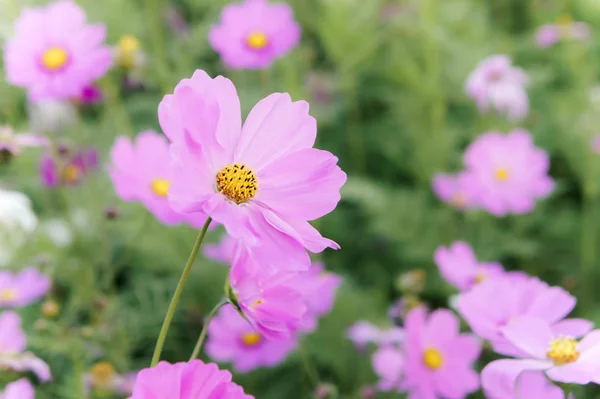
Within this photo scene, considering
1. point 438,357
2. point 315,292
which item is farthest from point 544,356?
point 315,292

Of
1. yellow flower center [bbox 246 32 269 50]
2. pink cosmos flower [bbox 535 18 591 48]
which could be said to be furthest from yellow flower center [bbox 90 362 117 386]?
pink cosmos flower [bbox 535 18 591 48]

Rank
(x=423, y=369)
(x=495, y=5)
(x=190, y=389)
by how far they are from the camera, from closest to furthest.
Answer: (x=190, y=389) < (x=423, y=369) < (x=495, y=5)

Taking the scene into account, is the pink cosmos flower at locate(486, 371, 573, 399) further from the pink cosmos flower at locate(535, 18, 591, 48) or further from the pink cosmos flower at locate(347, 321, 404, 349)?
the pink cosmos flower at locate(535, 18, 591, 48)

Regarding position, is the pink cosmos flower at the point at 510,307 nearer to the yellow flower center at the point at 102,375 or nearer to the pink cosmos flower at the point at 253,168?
the pink cosmos flower at the point at 253,168

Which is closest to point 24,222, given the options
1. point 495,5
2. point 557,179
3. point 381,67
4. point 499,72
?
point 499,72

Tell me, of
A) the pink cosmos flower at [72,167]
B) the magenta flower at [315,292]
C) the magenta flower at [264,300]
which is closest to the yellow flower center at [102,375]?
the magenta flower at [315,292]

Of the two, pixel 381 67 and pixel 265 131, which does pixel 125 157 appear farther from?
pixel 381 67
